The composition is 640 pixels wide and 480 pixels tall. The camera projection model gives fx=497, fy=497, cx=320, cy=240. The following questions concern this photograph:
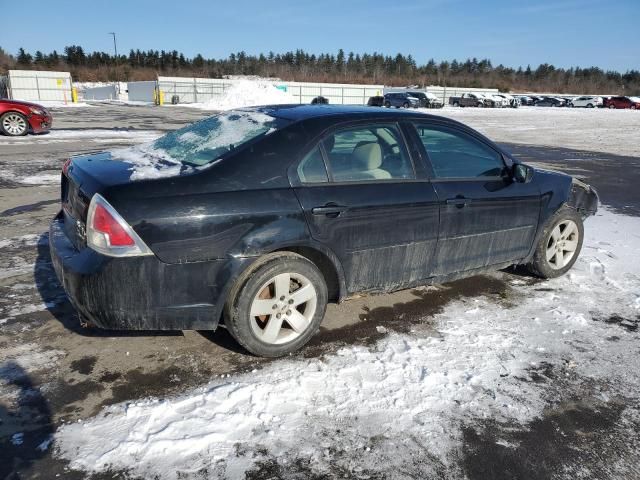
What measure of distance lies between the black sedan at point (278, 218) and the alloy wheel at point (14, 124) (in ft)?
44.1

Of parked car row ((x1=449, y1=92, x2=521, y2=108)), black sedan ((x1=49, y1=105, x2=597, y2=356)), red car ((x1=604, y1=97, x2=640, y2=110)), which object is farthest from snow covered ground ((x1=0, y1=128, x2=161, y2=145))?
red car ((x1=604, y1=97, x2=640, y2=110))

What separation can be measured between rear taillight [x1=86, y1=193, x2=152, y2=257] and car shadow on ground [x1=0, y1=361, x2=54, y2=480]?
0.91 m

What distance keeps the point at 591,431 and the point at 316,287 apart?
1783mm

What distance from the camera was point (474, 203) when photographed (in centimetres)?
397

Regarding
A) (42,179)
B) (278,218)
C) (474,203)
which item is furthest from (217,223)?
(42,179)

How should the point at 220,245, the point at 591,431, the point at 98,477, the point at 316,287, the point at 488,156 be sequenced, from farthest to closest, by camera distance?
the point at 488,156, the point at 316,287, the point at 220,245, the point at 591,431, the point at 98,477

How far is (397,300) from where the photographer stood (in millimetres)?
4352

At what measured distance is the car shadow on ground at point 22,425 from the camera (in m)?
2.32

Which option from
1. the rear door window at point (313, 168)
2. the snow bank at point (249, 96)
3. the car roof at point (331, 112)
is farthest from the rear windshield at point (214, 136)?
the snow bank at point (249, 96)

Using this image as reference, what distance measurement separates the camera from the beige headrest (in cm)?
359

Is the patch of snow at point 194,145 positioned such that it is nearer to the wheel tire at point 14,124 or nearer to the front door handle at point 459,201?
the front door handle at point 459,201

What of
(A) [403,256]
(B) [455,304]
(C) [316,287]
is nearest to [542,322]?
(B) [455,304]

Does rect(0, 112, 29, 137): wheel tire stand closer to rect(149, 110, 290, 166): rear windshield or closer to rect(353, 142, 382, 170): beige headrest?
rect(149, 110, 290, 166): rear windshield

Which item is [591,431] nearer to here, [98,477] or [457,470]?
[457,470]
